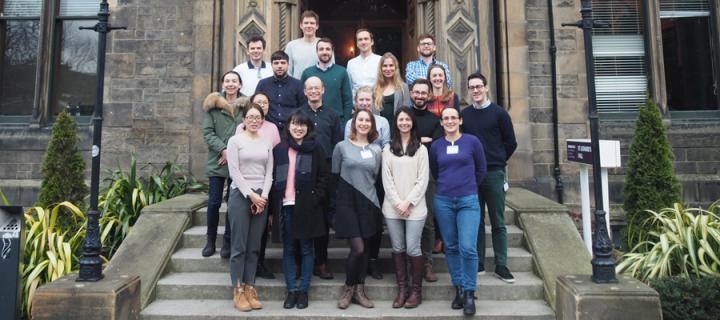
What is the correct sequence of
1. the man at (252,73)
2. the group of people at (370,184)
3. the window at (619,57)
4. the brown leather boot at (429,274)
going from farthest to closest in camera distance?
the window at (619,57) < the man at (252,73) < the brown leather boot at (429,274) < the group of people at (370,184)

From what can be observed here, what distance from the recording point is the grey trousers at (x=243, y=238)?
164 inches

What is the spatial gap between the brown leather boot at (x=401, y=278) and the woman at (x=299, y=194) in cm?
76

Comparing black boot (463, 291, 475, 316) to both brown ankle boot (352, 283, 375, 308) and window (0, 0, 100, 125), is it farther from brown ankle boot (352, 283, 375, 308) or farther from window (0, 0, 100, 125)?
window (0, 0, 100, 125)

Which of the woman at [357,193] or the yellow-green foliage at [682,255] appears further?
the yellow-green foliage at [682,255]

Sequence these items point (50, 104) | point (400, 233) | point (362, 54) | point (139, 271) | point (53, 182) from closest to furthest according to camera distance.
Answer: point (400, 233) → point (139, 271) → point (362, 54) → point (53, 182) → point (50, 104)

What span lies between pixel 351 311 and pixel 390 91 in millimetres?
2237

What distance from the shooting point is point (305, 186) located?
4133 millimetres

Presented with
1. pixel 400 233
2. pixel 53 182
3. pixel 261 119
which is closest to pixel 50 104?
pixel 53 182

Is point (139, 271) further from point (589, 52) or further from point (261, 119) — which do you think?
point (589, 52)

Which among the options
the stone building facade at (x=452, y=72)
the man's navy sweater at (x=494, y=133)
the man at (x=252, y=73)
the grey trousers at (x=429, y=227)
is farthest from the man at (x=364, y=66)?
the stone building facade at (x=452, y=72)

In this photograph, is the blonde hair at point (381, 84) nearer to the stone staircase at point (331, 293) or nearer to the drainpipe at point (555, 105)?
the stone staircase at point (331, 293)

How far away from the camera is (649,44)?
812 centimetres

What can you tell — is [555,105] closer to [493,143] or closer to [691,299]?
[493,143]

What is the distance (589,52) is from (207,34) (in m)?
6.07
